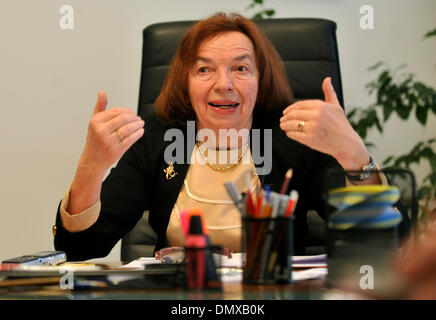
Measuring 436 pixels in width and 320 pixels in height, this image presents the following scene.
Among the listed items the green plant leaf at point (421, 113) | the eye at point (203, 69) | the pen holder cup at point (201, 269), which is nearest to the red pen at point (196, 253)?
the pen holder cup at point (201, 269)

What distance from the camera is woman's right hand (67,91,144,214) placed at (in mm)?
1119

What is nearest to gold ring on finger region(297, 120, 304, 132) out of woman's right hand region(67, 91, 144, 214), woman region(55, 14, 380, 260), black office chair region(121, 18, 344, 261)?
woman region(55, 14, 380, 260)

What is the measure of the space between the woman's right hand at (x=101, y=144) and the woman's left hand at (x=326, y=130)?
1.09 ft

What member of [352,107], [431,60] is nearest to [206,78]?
[352,107]

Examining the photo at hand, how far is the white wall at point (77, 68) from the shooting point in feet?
7.75

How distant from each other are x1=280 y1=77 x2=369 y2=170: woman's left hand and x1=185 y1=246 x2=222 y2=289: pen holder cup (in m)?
0.52

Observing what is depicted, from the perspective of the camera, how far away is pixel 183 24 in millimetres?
1789

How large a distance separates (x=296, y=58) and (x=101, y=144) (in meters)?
0.85

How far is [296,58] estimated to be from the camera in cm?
175

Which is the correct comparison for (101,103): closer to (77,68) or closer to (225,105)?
(225,105)

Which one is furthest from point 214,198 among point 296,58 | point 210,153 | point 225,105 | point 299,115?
point 296,58

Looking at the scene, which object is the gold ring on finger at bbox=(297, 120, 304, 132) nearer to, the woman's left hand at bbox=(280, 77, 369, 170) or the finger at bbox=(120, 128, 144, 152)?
the woman's left hand at bbox=(280, 77, 369, 170)

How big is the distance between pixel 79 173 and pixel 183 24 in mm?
788

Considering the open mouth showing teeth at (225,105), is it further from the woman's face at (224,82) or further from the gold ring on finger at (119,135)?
the gold ring on finger at (119,135)
